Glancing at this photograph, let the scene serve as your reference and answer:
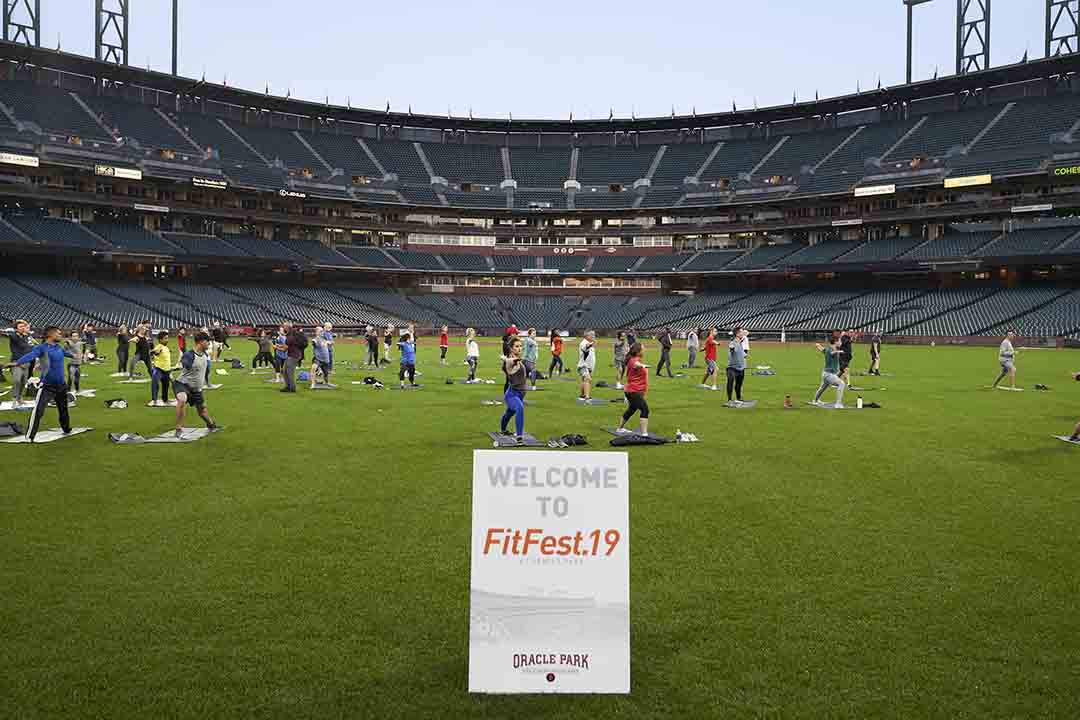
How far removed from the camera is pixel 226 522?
8.88 m

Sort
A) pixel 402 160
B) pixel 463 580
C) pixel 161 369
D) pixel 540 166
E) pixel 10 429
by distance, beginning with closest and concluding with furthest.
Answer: pixel 463 580
pixel 10 429
pixel 161 369
pixel 402 160
pixel 540 166

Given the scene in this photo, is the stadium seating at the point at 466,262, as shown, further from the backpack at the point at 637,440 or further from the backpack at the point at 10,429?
the backpack at the point at 637,440

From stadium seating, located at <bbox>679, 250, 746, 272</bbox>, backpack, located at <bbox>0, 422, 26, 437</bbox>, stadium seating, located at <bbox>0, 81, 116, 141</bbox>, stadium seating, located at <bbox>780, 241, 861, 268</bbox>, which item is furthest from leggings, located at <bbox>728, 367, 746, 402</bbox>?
stadium seating, located at <bbox>0, 81, 116, 141</bbox>

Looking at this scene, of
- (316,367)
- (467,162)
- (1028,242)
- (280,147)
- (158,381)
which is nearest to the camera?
(158,381)

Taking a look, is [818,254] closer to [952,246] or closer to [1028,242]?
[952,246]

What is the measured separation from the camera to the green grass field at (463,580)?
4992mm

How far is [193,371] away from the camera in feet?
48.4

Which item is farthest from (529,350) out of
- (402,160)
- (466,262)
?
(402,160)

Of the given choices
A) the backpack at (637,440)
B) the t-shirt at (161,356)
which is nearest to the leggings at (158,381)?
the t-shirt at (161,356)

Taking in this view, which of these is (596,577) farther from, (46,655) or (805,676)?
(46,655)

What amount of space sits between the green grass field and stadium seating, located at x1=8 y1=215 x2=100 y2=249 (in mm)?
59265

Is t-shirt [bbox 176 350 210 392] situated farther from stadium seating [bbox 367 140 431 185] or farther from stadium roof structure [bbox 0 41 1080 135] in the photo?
stadium seating [bbox 367 140 431 185]

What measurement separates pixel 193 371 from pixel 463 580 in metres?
9.92

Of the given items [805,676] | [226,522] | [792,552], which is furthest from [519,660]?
[226,522]
